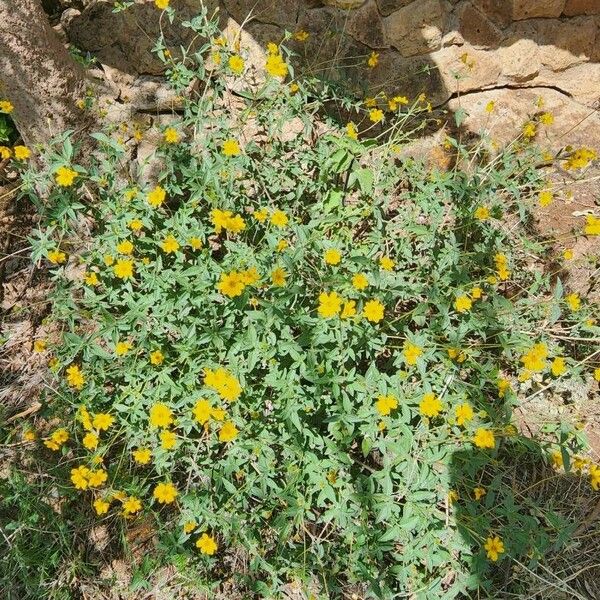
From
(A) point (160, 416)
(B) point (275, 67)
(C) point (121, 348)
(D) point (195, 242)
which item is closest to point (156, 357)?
(C) point (121, 348)

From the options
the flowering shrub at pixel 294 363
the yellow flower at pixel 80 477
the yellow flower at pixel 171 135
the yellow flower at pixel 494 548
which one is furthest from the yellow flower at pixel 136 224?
the yellow flower at pixel 494 548

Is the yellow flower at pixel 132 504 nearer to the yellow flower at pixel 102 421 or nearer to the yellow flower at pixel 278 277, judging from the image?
the yellow flower at pixel 102 421

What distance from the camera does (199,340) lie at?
2.23 meters

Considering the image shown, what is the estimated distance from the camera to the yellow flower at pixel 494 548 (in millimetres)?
1973

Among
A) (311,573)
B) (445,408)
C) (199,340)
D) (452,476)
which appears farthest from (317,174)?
(311,573)

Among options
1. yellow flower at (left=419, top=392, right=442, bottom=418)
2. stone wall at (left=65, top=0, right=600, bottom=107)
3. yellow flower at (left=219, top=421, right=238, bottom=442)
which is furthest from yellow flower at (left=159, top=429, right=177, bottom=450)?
stone wall at (left=65, top=0, right=600, bottom=107)

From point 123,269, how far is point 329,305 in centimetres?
84

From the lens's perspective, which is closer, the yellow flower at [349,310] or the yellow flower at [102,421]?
the yellow flower at [349,310]

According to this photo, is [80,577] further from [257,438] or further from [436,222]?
[436,222]

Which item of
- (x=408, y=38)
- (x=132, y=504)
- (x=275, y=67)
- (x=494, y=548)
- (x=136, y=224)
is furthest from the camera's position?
(x=408, y=38)

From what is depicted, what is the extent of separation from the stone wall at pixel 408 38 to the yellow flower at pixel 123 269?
1201mm

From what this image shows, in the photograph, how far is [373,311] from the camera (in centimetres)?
215

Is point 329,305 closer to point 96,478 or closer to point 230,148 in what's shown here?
point 230,148

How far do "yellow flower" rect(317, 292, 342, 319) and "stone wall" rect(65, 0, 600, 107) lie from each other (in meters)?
1.34
